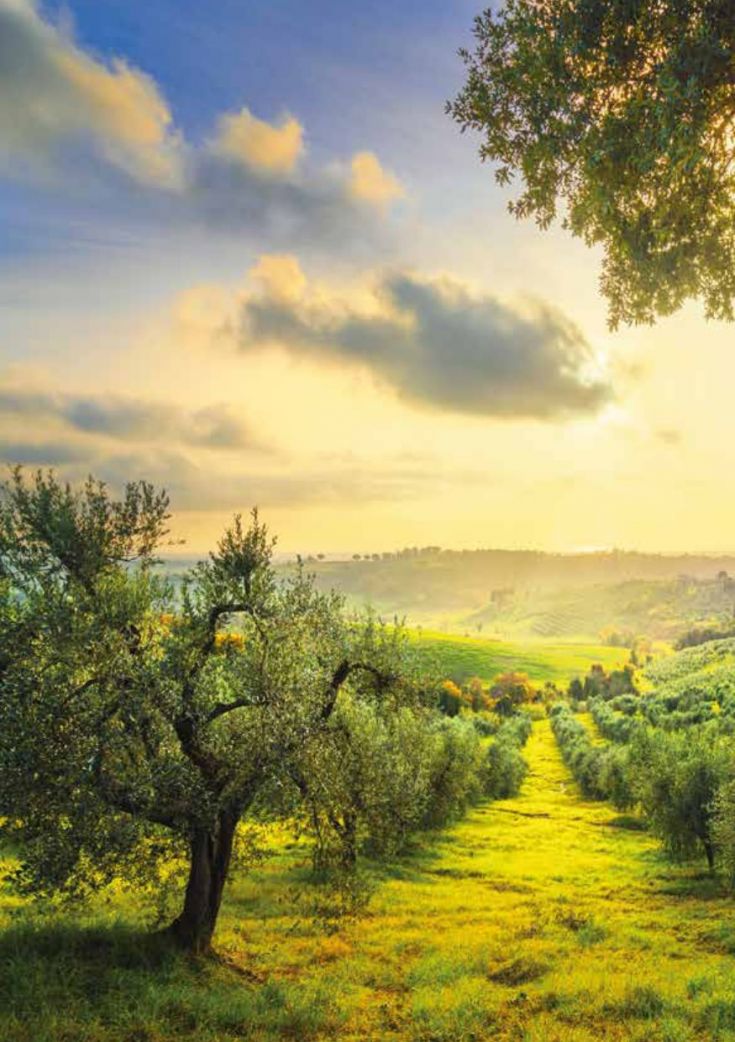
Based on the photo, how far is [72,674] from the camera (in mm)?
18766

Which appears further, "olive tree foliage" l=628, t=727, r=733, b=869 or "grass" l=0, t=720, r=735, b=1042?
"olive tree foliage" l=628, t=727, r=733, b=869

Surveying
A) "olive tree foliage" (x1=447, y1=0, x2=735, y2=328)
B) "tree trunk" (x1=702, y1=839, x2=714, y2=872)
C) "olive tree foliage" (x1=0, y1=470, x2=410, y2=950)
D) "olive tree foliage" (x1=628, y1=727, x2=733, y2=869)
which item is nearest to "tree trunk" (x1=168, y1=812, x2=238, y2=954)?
"olive tree foliage" (x1=0, y1=470, x2=410, y2=950)

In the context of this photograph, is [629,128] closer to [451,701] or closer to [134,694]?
[134,694]

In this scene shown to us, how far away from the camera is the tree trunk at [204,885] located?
2108cm

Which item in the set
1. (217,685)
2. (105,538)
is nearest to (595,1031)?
(217,685)

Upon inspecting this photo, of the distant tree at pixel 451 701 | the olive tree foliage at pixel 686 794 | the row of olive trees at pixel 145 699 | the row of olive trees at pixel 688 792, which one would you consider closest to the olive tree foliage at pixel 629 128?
the row of olive trees at pixel 145 699

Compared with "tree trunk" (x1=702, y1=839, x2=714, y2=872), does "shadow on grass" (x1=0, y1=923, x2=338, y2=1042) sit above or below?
above

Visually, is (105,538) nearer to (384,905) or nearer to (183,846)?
(183,846)

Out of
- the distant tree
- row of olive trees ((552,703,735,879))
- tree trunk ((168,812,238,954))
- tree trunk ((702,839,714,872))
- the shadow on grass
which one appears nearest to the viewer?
the shadow on grass

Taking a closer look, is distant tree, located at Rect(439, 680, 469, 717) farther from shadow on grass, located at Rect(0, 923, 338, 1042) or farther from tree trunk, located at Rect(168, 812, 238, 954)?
shadow on grass, located at Rect(0, 923, 338, 1042)

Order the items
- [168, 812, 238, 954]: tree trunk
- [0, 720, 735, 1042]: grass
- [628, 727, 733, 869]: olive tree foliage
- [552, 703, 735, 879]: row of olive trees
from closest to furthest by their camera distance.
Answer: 1. [0, 720, 735, 1042]: grass
2. [168, 812, 238, 954]: tree trunk
3. [552, 703, 735, 879]: row of olive trees
4. [628, 727, 733, 869]: olive tree foliage

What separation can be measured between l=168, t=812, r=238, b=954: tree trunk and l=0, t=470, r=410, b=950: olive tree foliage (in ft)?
0.16

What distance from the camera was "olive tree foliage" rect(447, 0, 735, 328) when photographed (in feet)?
36.0

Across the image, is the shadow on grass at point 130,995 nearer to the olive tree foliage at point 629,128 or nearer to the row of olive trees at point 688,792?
the olive tree foliage at point 629,128
